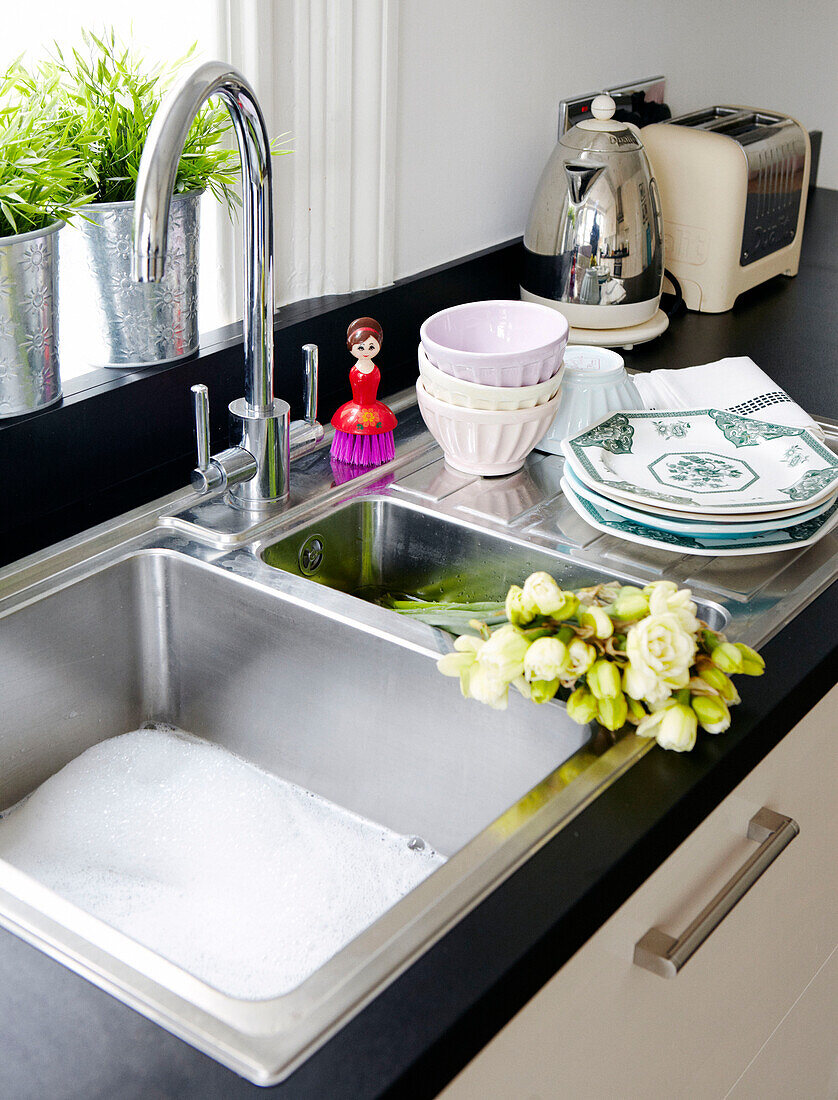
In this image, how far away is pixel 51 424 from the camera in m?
1.07

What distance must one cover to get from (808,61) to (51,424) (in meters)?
1.68

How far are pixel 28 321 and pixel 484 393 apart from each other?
1.38 ft

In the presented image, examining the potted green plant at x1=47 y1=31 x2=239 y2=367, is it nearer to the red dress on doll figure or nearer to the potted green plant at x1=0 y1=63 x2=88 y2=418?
the potted green plant at x1=0 y1=63 x2=88 y2=418

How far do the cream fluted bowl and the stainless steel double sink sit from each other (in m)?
0.09

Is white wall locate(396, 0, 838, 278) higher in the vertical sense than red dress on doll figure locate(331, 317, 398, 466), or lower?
higher

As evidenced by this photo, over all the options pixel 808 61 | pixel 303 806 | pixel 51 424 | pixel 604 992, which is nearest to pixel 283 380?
pixel 51 424

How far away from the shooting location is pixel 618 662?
84cm

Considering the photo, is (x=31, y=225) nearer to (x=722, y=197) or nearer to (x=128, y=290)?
(x=128, y=290)

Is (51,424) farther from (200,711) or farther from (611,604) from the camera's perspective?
(611,604)

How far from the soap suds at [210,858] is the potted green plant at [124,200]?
1.23 feet

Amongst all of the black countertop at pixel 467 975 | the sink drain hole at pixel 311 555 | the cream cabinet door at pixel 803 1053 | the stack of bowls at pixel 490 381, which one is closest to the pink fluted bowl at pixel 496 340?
the stack of bowls at pixel 490 381

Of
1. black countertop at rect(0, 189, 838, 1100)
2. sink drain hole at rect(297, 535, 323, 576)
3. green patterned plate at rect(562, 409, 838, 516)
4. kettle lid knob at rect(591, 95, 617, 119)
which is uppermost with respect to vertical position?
kettle lid knob at rect(591, 95, 617, 119)

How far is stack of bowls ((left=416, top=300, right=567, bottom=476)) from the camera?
3.85 ft

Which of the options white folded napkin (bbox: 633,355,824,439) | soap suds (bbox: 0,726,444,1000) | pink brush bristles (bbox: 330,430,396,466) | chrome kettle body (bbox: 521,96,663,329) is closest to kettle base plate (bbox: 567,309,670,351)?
chrome kettle body (bbox: 521,96,663,329)
